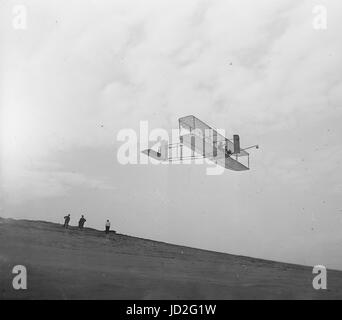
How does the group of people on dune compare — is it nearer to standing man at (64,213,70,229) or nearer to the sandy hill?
standing man at (64,213,70,229)

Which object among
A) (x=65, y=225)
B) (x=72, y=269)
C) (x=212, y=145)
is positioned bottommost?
(x=72, y=269)

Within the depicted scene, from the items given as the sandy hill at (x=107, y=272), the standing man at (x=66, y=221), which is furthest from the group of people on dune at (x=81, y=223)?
the sandy hill at (x=107, y=272)

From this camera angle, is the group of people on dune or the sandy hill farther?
the group of people on dune

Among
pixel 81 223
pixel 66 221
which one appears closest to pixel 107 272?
pixel 66 221

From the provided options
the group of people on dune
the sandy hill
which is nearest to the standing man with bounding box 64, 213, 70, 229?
the group of people on dune

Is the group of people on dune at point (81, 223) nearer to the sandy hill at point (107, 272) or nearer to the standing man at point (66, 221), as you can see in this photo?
the standing man at point (66, 221)

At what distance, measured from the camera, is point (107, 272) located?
13.0 m

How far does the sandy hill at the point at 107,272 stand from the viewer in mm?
10625

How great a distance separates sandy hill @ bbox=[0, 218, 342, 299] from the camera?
10625mm

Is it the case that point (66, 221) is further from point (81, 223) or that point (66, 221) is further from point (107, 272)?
point (107, 272)
